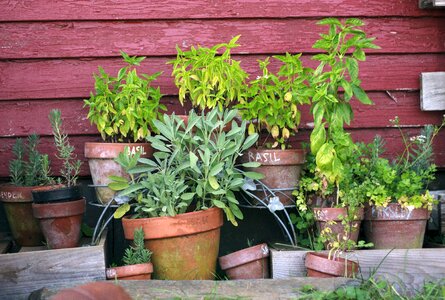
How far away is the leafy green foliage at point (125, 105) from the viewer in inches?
135

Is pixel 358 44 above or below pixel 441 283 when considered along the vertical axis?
above

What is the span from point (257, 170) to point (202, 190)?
14.7 inches

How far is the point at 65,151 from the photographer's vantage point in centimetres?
347

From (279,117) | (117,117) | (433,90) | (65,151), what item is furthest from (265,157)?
(433,90)

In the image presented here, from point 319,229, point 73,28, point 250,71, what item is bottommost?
point 319,229

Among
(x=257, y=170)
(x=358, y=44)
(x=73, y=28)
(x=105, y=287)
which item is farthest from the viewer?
(x=73, y=28)

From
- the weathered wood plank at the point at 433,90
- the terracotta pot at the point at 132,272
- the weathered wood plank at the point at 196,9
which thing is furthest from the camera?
the weathered wood plank at the point at 433,90

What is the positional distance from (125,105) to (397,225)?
155 cm

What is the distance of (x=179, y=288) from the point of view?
A: 117 inches

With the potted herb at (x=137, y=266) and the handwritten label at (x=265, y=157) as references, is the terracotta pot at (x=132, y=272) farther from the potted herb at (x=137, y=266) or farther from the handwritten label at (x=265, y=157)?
the handwritten label at (x=265, y=157)

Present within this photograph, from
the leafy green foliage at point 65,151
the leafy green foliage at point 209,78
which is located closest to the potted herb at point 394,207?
the leafy green foliage at point 209,78

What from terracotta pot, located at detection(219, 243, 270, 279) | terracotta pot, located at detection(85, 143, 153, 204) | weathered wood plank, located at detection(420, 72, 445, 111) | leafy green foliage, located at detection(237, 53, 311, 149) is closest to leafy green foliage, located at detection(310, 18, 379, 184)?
leafy green foliage, located at detection(237, 53, 311, 149)

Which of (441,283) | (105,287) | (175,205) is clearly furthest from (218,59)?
(105,287)

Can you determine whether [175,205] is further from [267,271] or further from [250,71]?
[250,71]
